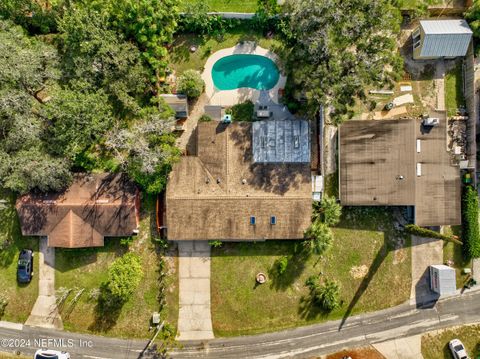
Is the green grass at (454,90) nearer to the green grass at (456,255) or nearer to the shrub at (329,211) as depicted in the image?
the green grass at (456,255)

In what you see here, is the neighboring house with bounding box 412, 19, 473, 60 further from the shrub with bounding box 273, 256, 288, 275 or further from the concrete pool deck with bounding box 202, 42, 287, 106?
the shrub with bounding box 273, 256, 288, 275

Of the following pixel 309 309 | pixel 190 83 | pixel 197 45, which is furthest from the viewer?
pixel 197 45

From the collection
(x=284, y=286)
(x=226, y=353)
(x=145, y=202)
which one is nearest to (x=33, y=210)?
(x=145, y=202)

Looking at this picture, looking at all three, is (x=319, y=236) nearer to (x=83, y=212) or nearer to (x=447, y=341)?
(x=447, y=341)

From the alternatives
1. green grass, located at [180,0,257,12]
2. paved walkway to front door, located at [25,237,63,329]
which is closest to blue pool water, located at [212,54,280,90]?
green grass, located at [180,0,257,12]

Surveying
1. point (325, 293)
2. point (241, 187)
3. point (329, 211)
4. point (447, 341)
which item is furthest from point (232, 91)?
point (447, 341)

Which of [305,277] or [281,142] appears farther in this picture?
[305,277]

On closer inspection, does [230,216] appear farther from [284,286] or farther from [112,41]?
[112,41]
